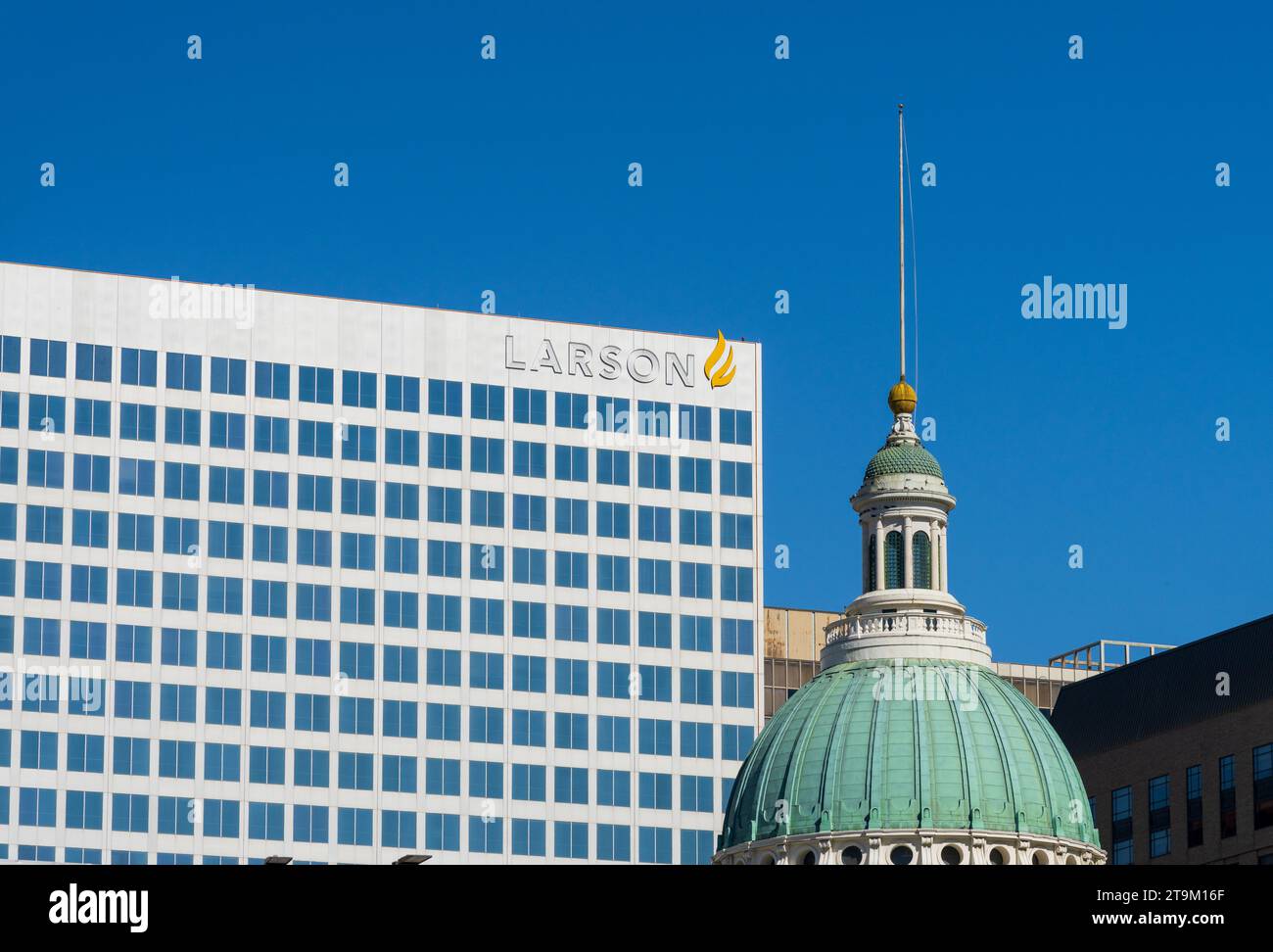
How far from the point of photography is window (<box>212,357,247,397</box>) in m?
145

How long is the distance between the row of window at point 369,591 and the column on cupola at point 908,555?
18870 mm

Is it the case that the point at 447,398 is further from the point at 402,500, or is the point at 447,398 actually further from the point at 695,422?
the point at 695,422

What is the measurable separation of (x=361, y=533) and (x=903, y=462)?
1108 inches

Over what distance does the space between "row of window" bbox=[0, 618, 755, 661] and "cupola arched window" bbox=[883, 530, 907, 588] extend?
18381 millimetres

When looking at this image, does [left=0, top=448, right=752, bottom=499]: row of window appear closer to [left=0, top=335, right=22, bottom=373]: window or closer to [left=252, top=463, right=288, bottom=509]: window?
[left=252, top=463, right=288, bottom=509]: window

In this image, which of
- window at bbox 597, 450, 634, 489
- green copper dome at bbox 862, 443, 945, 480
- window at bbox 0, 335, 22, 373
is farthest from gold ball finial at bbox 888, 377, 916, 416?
window at bbox 0, 335, 22, 373

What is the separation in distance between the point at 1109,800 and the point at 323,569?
42973 millimetres

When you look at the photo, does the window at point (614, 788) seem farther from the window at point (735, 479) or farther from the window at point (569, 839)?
the window at point (735, 479)

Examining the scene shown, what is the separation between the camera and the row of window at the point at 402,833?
13862 cm

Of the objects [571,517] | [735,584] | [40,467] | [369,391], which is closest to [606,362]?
[571,517]

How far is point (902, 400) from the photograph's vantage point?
142 metres
